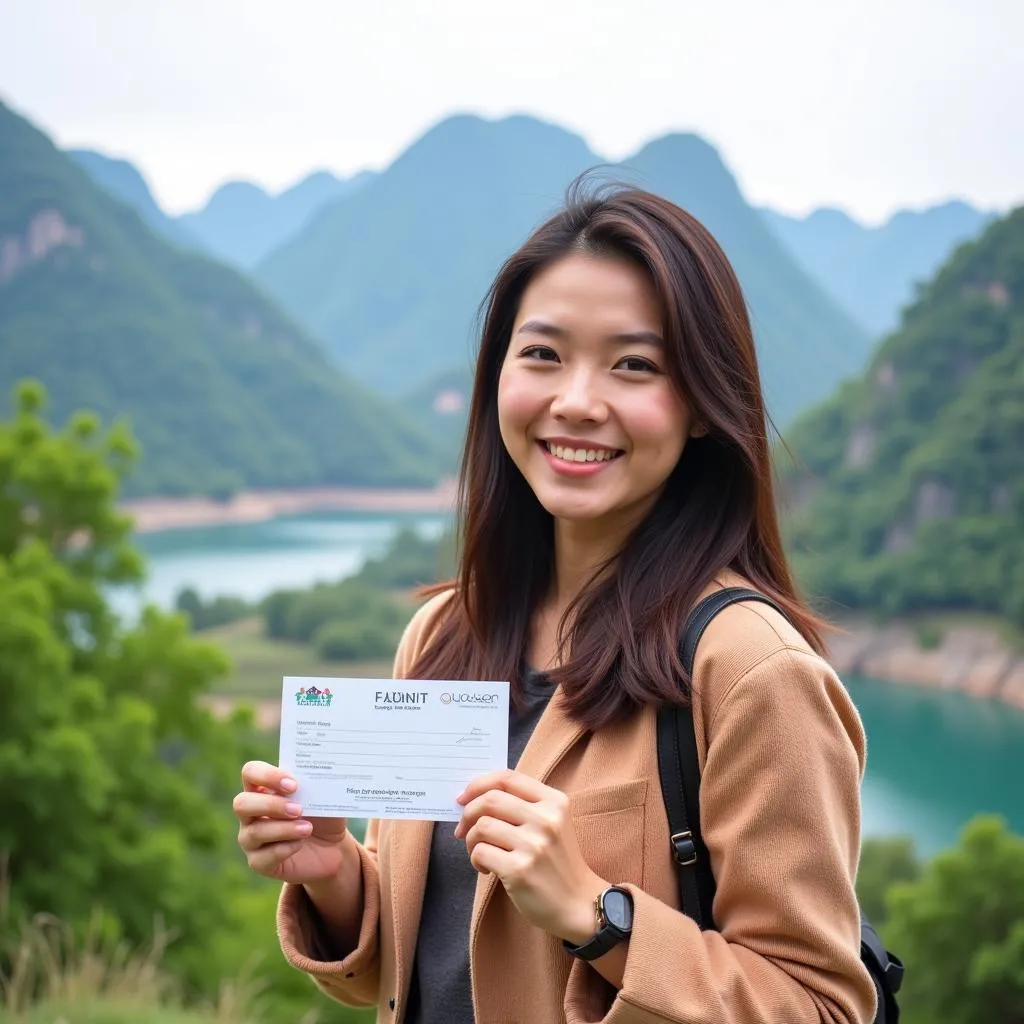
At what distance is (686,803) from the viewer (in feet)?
4.03

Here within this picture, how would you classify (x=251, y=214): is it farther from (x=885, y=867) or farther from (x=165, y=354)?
(x=885, y=867)

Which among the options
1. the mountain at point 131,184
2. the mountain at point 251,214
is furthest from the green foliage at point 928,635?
the mountain at point 251,214

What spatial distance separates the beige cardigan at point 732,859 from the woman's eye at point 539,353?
0.34 metres

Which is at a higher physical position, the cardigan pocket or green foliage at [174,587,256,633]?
green foliage at [174,587,256,633]

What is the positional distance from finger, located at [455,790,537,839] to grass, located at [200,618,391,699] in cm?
3221

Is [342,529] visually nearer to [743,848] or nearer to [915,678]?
[915,678]

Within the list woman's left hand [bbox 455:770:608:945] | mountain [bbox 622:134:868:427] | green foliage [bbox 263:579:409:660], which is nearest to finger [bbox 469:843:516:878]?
woman's left hand [bbox 455:770:608:945]

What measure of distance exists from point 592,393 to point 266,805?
21.5 inches

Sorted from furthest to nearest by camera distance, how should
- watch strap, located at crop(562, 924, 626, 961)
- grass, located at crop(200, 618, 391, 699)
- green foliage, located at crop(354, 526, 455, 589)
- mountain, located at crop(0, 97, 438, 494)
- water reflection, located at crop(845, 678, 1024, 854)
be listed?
mountain, located at crop(0, 97, 438, 494), green foliage, located at crop(354, 526, 455, 589), grass, located at crop(200, 618, 391, 699), water reflection, located at crop(845, 678, 1024, 854), watch strap, located at crop(562, 924, 626, 961)

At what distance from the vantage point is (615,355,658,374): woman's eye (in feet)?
4.47

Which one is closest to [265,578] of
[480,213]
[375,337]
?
[375,337]

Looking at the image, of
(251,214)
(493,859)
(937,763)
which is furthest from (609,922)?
(251,214)

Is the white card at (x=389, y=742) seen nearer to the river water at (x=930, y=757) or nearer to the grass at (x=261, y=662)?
the river water at (x=930, y=757)

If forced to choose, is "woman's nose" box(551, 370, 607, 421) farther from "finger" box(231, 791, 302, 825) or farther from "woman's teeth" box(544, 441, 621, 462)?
"finger" box(231, 791, 302, 825)
